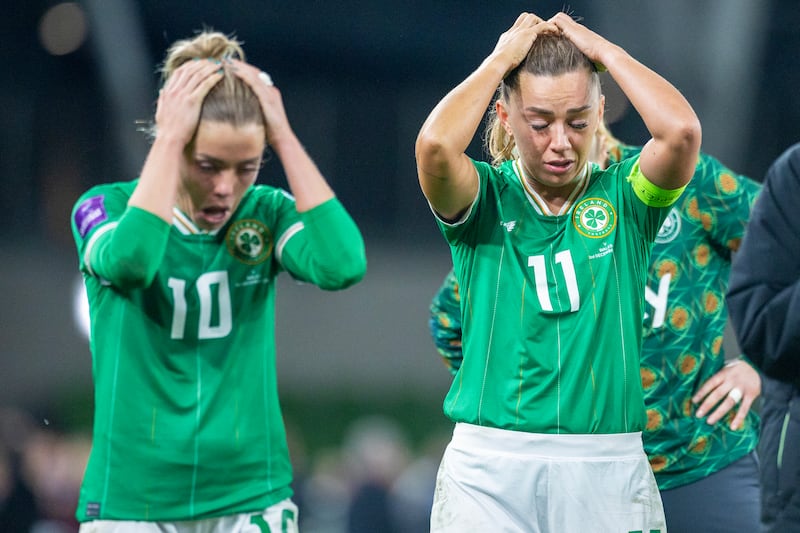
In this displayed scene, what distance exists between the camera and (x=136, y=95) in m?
9.89

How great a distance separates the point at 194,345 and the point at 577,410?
105 centimetres

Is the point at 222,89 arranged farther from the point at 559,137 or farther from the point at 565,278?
the point at 565,278

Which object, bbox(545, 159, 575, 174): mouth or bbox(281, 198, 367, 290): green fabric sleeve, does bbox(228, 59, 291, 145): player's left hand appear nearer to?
bbox(281, 198, 367, 290): green fabric sleeve

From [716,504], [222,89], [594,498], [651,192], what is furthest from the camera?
[716,504]

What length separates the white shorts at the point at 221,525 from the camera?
2803 mm

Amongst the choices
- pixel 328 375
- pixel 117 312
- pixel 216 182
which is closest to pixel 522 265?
pixel 216 182

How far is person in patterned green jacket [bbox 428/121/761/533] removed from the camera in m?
3.26

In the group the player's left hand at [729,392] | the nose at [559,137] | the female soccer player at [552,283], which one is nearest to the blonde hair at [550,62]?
the female soccer player at [552,283]

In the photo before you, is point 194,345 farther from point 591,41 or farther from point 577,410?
point 591,41

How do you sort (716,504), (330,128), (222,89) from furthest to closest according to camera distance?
(330,128) < (716,504) < (222,89)

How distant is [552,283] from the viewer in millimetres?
2549

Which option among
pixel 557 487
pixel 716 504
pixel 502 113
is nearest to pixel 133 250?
pixel 502 113

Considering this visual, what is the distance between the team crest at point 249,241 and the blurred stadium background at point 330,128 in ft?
21.5

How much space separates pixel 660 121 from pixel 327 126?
817 centimetres
